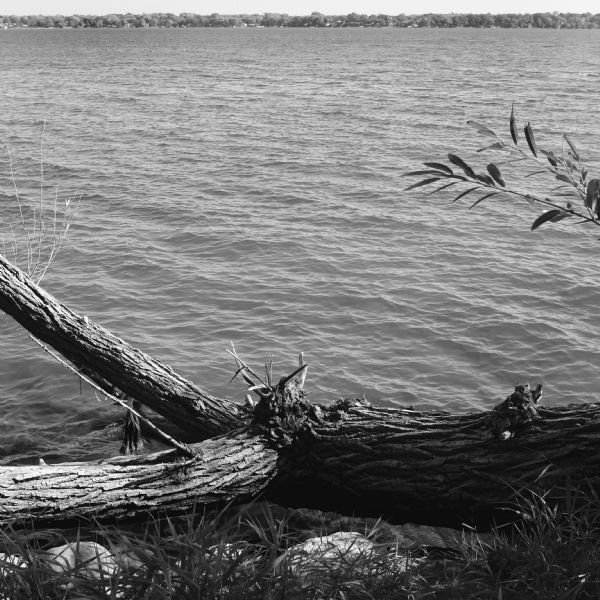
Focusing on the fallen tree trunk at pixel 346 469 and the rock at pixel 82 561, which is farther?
the fallen tree trunk at pixel 346 469

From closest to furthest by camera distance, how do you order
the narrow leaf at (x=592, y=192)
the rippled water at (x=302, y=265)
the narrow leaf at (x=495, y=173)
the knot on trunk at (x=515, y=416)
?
the narrow leaf at (x=592, y=192), the narrow leaf at (x=495, y=173), the knot on trunk at (x=515, y=416), the rippled water at (x=302, y=265)

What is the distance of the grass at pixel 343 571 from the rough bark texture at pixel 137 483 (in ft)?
0.71

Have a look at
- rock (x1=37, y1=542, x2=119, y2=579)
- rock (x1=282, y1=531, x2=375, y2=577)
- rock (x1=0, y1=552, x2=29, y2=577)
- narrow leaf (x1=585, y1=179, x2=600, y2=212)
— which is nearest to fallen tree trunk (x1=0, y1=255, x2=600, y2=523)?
rock (x1=37, y1=542, x2=119, y2=579)

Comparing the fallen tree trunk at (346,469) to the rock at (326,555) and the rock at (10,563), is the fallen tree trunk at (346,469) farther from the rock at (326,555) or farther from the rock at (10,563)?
the rock at (326,555)

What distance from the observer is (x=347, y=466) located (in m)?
4.83

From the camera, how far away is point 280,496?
5.09m

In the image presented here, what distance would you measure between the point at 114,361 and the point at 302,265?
819cm

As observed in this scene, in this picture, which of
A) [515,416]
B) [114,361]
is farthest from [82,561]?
[515,416]

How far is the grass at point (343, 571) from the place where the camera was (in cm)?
365

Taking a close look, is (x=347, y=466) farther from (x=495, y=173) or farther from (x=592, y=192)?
(x=592, y=192)

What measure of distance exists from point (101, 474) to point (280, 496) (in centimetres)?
109

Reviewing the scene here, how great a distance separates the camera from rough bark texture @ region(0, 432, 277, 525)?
4418 mm

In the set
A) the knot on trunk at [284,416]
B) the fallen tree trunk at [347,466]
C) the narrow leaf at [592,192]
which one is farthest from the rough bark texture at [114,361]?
the narrow leaf at [592,192]

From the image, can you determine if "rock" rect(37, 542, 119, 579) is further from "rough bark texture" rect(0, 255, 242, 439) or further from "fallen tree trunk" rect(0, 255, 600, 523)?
"rough bark texture" rect(0, 255, 242, 439)
